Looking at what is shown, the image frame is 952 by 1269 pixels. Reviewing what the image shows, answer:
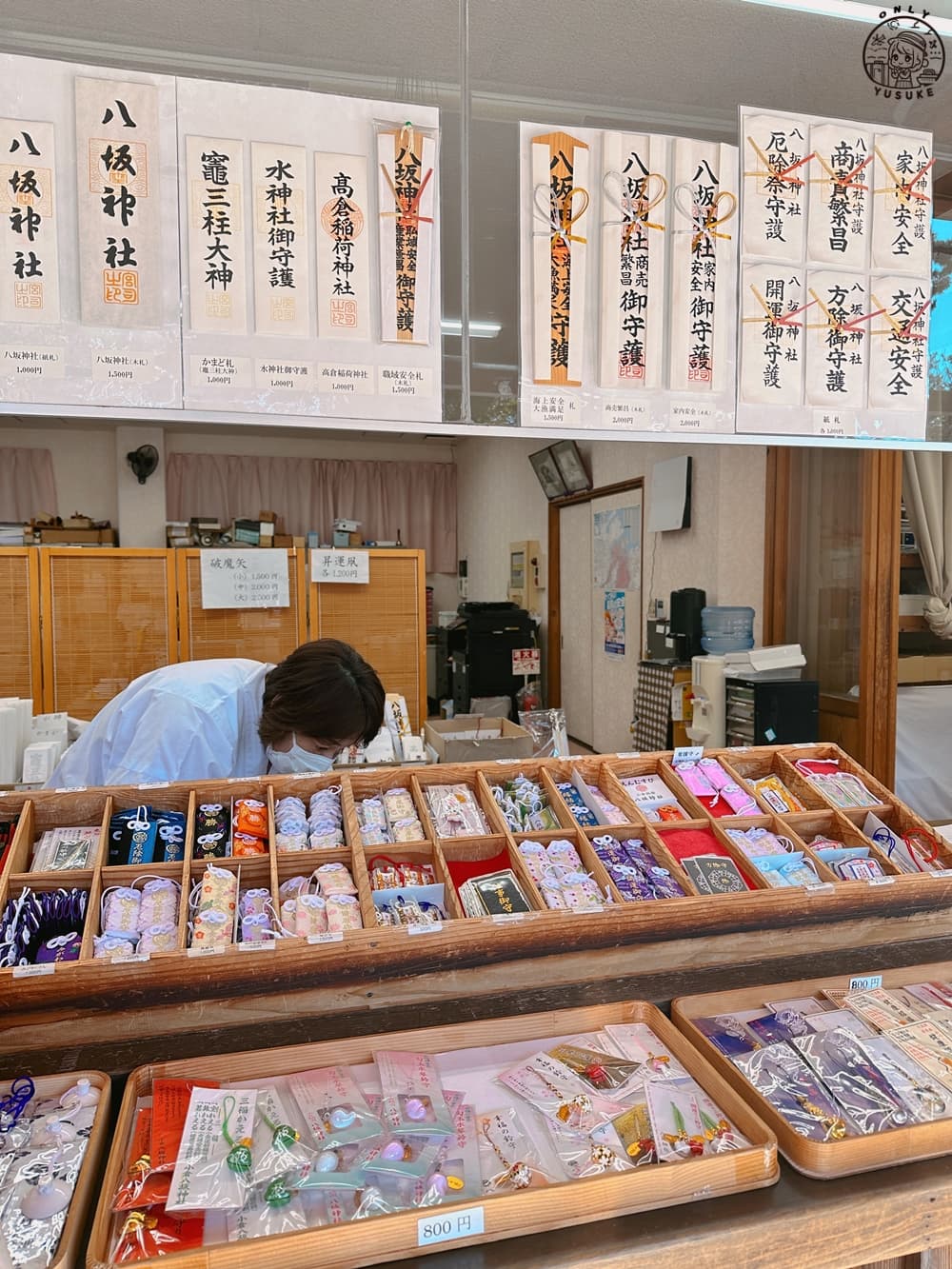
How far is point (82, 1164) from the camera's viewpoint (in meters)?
0.89

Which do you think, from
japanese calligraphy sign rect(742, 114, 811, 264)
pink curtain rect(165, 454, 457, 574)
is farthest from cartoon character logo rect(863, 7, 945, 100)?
pink curtain rect(165, 454, 457, 574)

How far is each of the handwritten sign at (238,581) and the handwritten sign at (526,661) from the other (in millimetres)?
3047

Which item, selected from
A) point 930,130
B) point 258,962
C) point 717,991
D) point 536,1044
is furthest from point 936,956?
point 930,130

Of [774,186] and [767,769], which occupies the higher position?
[774,186]

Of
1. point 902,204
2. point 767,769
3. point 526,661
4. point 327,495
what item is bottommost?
point 526,661

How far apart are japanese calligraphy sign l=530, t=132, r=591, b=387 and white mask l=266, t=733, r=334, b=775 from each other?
3.71ft

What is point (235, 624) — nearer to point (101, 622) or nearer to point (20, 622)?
point (101, 622)

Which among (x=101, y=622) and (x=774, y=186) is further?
(x=101, y=622)

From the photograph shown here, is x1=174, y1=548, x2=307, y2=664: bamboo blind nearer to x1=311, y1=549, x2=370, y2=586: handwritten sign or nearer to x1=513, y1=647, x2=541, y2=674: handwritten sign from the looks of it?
x1=311, y1=549, x2=370, y2=586: handwritten sign

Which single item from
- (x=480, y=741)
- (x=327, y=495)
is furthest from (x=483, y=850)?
(x=327, y=495)

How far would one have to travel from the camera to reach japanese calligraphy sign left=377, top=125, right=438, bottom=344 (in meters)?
1.33

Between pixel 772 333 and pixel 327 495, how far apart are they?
7.34m

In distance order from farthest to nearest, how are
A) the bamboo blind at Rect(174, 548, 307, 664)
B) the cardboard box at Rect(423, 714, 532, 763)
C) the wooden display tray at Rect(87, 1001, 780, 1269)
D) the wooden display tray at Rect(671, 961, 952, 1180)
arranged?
the bamboo blind at Rect(174, 548, 307, 664), the cardboard box at Rect(423, 714, 532, 763), the wooden display tray at Rect(671, 961, 952, 1180), the wooden display tray at Rect(87, 1001, 780, 1269)

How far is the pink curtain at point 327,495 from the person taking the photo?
8094 millimetres
